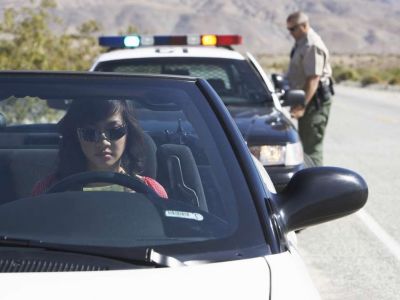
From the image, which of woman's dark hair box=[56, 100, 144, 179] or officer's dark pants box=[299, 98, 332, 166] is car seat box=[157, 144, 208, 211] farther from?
officer's dark pants box=[299, 98, 332, 166]

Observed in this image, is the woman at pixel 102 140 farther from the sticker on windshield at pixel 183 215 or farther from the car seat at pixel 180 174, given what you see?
the sticker on windshield at pixel 183 215

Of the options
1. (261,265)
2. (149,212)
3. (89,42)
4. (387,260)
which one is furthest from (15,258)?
(89,42)

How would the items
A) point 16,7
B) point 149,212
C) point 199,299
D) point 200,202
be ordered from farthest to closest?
point 16,7, point 200,202, point 149,212, point 199,299

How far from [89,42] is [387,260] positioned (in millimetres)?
16017

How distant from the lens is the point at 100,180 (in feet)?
10.8

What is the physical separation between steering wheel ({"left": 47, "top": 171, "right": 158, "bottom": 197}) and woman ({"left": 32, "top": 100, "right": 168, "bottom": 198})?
19cm

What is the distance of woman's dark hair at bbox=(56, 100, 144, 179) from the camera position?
3584mm

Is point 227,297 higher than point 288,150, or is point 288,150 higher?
point 227,297

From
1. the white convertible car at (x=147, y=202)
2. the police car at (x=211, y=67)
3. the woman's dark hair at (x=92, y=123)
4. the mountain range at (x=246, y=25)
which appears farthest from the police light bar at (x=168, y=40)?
the mountain range at (x=246, y=25)

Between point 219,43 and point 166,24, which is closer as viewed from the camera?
point 219,43

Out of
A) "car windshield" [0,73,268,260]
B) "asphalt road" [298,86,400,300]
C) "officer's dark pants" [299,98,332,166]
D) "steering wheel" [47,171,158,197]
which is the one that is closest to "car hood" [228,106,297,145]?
"asphalt road" [298,86,400,300]

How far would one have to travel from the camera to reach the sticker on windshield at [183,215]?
311cm

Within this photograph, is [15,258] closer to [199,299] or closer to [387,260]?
[199,299]

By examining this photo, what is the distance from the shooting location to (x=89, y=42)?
22.2 meters
